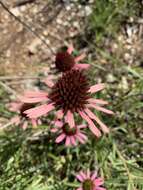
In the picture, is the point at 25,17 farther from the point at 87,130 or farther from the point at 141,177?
the point at 141,177

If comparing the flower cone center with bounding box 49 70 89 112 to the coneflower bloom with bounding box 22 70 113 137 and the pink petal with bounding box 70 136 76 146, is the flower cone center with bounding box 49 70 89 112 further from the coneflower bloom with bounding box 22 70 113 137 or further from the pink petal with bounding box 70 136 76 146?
the pink petal with bounding box 70 136 76 146

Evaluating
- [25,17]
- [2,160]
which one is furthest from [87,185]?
[25,17]

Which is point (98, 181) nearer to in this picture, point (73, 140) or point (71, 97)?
point (73, 140)

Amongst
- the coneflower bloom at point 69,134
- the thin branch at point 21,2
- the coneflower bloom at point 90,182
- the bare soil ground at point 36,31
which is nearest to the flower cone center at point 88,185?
the coneflower bloom at point 90,182

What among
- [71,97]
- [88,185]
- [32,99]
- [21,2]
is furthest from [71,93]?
[21,2]

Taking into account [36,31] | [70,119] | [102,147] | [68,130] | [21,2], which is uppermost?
[21,2]


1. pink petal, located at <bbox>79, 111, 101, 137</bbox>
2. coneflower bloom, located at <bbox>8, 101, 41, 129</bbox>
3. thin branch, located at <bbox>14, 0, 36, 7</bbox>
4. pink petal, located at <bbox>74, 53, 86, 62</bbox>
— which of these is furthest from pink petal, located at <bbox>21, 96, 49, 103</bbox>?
thin branch, located at <bbox>14, 0, 36, 7</bbox>

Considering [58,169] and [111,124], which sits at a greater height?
[111,124]

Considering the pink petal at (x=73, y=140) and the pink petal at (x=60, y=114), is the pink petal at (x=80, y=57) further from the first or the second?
the pink petal at (x=60, y=114)

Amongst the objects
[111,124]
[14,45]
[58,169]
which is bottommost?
[58,169]
